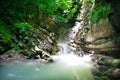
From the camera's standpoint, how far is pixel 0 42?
1348 centimetres

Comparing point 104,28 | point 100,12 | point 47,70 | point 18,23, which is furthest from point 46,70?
point 100,12

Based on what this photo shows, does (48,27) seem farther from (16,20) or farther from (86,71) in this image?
(86,71)

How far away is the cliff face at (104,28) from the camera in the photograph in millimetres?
15328

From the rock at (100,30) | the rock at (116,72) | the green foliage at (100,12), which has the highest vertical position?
the green foliage at (100,12)

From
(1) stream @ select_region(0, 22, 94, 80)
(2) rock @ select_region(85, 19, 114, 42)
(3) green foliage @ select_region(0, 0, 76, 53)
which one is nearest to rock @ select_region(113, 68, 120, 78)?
(1) stream @ select_region(0, 22, 94, 80)

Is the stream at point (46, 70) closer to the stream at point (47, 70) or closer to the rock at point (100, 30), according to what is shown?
the stream at point (47, 70)

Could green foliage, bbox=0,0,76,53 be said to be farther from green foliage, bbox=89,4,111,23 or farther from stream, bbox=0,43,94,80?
green foliage, bbox=89,4,111,23

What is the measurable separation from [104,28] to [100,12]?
138 centimetres

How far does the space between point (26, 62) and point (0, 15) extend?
3.64 meters

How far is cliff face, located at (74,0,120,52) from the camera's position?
15.3m

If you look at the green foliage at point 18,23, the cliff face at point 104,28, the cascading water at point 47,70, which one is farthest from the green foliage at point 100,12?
the green foliage at point 18,23

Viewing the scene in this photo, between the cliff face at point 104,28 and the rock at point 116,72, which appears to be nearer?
the rock at point 116,72

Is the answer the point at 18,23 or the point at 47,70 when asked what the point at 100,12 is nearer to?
the point at 18,23

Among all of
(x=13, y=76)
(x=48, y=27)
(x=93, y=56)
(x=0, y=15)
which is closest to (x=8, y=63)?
(x=13, y=76)
